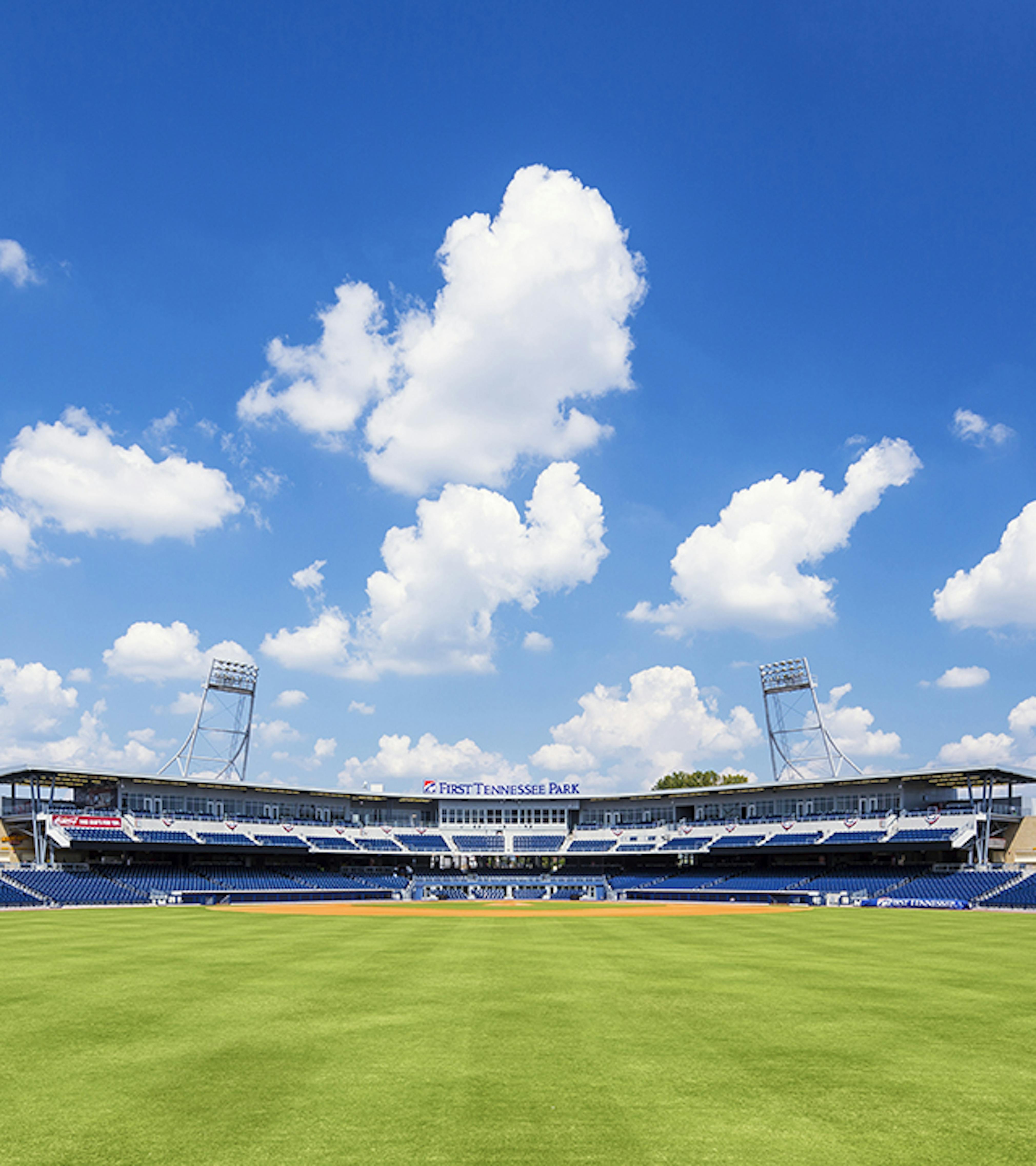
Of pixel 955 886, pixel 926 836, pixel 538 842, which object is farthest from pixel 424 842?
pixel 955 886

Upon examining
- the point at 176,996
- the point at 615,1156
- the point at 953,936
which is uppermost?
the point at 615,1156

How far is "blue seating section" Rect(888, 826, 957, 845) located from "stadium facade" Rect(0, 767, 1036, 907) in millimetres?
184

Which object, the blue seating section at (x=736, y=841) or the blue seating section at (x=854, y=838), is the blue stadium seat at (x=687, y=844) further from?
the blue seating section at (x=854, y=838)

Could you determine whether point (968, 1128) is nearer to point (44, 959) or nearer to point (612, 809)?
point (44, 959)

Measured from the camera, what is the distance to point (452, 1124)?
39.8 ft

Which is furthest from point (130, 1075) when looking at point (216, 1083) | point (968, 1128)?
point (968, 1128)

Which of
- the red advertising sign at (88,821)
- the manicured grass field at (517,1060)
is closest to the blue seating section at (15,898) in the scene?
the red advertising sign at (88,821)

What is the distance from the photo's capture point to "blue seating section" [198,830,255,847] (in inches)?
3755

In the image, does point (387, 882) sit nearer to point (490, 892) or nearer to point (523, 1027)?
point (490, 892)

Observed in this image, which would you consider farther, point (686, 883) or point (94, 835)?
point (686, 883)

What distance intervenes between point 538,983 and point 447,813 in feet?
322

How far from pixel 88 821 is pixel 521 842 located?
5388 centimetres

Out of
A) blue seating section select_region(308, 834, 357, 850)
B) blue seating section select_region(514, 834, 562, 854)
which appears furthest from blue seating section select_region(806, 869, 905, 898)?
blue seating section select_region(308, 834, 357, 850)

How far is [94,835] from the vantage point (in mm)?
88000
